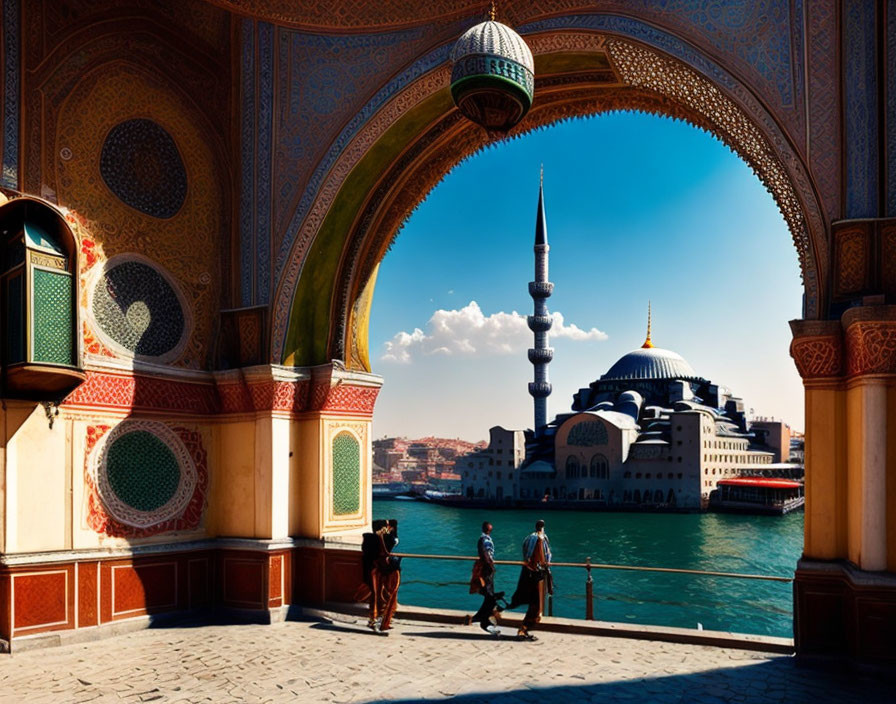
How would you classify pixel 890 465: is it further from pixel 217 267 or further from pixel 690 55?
pixel 217 267

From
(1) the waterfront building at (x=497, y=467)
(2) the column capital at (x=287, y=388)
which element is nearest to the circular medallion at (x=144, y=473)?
(2) the column capital at (x=287, y=388)

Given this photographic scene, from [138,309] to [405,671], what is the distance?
4.18 meters

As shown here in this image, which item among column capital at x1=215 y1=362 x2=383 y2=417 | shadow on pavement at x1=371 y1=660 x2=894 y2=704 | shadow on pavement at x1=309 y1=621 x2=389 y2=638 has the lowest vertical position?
shadow on pavement at x1=309 y1=621 x2=389 y2=638

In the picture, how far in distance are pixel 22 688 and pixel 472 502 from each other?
51457 millimetres

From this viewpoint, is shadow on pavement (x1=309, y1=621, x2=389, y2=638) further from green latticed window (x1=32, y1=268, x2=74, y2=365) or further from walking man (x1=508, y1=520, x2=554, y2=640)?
green latticed window (x1=32, y1=268, x2=74, y2=365)

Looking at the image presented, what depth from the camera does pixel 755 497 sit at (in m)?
46.5

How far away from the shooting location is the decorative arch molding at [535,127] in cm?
580

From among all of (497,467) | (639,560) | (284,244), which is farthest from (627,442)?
(284,244)

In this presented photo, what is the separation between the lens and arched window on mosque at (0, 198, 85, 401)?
225 inches

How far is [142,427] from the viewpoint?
7.06 meters

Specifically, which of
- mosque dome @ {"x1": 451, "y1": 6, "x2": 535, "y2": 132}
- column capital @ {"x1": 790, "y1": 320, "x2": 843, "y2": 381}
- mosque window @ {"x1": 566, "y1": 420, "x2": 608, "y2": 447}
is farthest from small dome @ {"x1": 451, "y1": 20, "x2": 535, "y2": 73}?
mosque window @ {"x1": 566, "y1": 420, "x2": 608, "y2": 447}

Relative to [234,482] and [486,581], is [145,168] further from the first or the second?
[486,581]

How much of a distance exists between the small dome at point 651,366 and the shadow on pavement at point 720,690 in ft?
174

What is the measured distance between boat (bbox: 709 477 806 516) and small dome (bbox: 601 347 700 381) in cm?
1122
